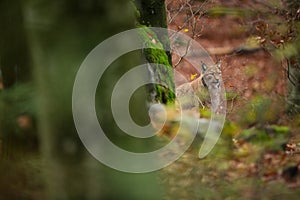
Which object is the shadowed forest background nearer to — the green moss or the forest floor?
the forest floor

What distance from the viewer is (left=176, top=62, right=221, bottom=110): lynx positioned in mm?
5773

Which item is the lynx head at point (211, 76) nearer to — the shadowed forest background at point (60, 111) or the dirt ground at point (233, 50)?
the dirt ground at point (233, 50)

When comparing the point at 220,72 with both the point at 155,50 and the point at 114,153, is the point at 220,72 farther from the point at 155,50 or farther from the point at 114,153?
the point at 114,153

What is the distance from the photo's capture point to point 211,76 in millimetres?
6035

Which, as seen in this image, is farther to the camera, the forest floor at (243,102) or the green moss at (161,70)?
the green moss at (161,70)

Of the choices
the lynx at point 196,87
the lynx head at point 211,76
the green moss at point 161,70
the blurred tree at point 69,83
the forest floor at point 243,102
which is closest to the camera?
the blurred tree at point 69,83

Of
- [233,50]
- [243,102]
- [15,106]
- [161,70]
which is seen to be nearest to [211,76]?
[243,102]

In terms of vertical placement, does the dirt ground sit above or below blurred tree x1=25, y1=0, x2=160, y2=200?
above

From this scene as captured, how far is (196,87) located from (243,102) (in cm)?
56

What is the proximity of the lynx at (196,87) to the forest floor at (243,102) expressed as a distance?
131 mm

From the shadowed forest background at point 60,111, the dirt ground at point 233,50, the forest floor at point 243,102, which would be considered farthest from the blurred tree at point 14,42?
the dirt ground at point 233,50

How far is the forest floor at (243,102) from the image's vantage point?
362 centimetres

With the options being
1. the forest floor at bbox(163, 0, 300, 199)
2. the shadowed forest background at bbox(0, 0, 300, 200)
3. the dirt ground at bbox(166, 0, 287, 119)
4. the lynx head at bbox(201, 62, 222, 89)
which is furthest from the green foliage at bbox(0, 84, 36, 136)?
the lynx head at bbox(201, 62, 222, 89)

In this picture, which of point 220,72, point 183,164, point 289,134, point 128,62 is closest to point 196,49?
point 220,72
